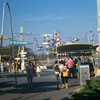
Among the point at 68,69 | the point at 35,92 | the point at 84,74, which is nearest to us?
the point at 35,92

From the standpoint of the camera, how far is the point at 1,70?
123 feet

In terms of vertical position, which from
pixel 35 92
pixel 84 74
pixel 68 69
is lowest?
pixel 35 92

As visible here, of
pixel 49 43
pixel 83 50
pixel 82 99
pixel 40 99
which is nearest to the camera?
pixel 82 99

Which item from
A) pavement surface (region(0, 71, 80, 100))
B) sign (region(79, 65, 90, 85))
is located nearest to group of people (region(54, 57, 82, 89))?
pavement surface (region(0, 71, 80, 100))

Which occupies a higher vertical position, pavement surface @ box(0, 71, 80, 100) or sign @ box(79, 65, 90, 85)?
sign @ box(79, 65, 90, 85)

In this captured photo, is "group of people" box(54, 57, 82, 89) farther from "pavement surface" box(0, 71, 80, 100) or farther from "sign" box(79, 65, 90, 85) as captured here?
"sign" box(79, 65, 90, 85)

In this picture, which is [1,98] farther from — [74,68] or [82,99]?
[74,68]

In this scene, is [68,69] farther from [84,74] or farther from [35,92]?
[35,92]

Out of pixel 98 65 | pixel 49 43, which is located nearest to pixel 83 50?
pixel 98 65

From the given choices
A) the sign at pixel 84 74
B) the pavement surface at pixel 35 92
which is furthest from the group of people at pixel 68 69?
the sign at pixel 84 74

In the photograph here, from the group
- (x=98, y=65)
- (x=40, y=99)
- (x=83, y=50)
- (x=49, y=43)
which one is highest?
(x=49, y=43)

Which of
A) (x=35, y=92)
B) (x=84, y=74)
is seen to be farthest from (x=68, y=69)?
(x=35, y=92)

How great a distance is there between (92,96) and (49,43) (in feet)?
141

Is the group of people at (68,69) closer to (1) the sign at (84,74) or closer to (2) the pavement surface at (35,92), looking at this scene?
(2) the pavement surface at (35,92)
